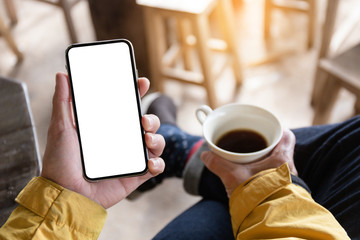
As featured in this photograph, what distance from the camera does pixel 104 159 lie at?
2.14 feet

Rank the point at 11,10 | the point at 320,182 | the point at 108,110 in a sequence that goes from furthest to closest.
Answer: the point at 11,10 → the point at 320,182 → the point at 108,110

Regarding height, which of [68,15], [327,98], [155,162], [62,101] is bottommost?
[327,98]

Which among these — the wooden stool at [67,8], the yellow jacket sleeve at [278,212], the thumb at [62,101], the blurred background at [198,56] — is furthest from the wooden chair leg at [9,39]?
the yellow jacket sleeve at [278,212]

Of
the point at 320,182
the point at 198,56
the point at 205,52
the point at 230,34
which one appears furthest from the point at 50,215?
the point at 230,34

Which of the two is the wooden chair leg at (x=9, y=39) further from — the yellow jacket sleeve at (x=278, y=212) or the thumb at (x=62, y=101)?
the yellow jacket sleeve at (x=278, y=212)

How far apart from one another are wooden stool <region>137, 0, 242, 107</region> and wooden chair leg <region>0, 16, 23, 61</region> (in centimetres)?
82

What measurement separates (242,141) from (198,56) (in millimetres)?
835

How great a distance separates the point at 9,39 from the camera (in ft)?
6.29

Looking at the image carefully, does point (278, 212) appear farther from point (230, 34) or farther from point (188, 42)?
point (188, 42)

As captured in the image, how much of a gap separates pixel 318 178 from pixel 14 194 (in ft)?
1.98

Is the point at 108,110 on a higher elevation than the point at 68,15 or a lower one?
higher

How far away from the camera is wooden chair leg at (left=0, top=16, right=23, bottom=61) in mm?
1852

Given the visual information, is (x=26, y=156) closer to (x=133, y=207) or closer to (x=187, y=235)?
→ (x=187, y=235)

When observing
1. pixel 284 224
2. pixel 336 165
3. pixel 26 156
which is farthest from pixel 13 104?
pixel 336 165
